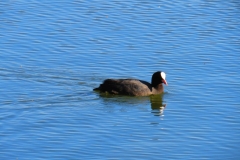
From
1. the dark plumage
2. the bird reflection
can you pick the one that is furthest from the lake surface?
the dark plumage

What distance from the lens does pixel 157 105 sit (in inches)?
775

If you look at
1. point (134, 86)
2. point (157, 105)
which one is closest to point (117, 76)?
point (134, 86)

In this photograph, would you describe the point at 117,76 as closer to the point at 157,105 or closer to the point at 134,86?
the point at 134,86

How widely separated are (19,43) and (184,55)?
5287 millimetres

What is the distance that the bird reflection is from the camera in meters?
18.9

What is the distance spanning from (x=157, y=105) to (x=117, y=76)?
2005mm

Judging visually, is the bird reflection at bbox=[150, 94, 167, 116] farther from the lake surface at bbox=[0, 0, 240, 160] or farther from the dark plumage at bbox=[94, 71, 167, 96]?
the dark plumage at bbox=[94, 71, 167, 96]

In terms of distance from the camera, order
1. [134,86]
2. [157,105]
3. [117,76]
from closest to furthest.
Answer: [157,105] → [134,86] → [117,76]

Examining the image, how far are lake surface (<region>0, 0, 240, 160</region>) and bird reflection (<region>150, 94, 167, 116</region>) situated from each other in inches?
1.2

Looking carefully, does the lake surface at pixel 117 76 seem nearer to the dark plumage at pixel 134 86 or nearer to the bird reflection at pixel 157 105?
the bird reflection at pixel 157 105

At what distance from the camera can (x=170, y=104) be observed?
63.4 ft

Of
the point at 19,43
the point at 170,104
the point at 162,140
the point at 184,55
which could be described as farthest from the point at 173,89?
the point at 19,43

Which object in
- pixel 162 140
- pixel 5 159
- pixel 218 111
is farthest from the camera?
pixel 218 111

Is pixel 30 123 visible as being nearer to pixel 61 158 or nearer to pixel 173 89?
pixel 61 158
